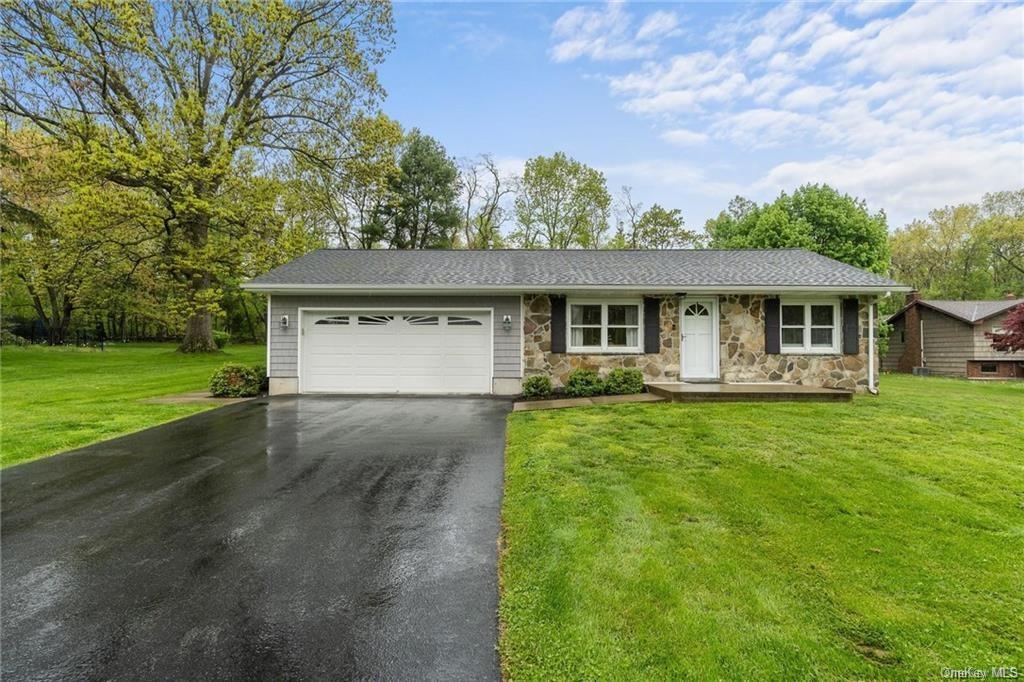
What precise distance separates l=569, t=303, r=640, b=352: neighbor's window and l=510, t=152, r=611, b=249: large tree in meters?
17.8

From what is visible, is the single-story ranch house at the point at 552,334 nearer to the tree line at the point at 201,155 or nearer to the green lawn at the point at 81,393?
the green lawn at the point at 81,393

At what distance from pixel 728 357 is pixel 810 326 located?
1.94 m

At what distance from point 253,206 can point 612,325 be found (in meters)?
11.7

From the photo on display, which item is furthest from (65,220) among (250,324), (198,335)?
(250,324)

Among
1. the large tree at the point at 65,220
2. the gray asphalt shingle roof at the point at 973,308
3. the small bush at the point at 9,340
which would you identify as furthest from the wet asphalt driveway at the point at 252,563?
the gray asphalt shingle roof at the point at 973,308

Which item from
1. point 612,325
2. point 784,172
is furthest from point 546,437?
point 784,172

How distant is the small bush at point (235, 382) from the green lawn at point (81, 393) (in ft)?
3.33

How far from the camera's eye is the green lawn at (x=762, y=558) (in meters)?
2.09

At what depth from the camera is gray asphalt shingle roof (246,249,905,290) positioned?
32.7 feet

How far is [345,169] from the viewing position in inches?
661

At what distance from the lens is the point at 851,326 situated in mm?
10102

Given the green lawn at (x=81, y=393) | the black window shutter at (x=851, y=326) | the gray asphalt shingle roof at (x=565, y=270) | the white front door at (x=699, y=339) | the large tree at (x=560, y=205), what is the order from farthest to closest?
the large tree at (x=560, y=205)
the white front door at (x=699, y=339)
the black window shutter at (x=851, y=326)
the gray asphalt shingle roof at (x=565, y=270)
the green lawn at (x=81, y=393)

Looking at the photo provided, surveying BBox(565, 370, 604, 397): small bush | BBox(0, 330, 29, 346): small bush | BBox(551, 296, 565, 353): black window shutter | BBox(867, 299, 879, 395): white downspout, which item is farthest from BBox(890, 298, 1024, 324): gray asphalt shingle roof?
BBox(0, 330, 29, 346): small bush
